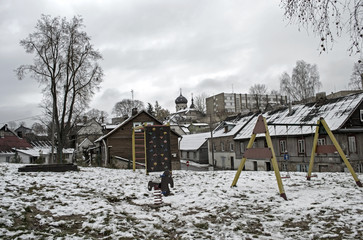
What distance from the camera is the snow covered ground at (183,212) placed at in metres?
5.72

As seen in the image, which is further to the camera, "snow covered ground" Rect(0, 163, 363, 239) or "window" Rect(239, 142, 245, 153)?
"window" Rect(239, 142, 245, 153)

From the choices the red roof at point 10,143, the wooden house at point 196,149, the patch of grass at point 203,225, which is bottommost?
the patch of grass at point 203,225

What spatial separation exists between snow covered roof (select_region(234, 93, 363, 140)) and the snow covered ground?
16.1 metres

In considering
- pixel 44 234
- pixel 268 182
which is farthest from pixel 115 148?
pixel 44 234

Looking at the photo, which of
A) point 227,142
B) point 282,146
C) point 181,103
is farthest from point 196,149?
point 181,103

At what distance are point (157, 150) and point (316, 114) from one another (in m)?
22.2

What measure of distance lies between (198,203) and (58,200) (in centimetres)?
398

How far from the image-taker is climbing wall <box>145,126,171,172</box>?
14.7 m

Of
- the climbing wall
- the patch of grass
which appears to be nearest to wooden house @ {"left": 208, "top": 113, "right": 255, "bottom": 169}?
the climbing wall

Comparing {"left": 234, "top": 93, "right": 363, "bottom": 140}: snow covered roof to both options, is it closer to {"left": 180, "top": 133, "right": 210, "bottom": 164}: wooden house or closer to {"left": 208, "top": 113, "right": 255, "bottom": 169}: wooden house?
{"left": 208, "top": 113, "right": 255, "bottom": 169}: wooden house

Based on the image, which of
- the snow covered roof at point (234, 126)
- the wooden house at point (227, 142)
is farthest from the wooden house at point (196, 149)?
the wooden house at point (227, 142)

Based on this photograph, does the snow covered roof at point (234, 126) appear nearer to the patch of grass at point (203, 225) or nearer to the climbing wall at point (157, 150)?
the climbing wall at point (157, 150)

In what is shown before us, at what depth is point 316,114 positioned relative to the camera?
100 ft

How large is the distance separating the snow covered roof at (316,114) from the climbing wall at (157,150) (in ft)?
42.7
